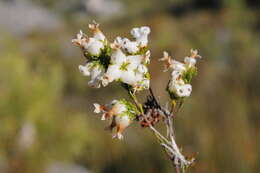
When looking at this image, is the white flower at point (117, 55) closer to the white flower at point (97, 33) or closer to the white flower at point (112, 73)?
the white flower at point (112, 73)

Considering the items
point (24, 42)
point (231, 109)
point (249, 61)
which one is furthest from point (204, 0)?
point (231, 109)

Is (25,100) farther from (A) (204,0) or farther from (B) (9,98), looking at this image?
(A) (204,0)

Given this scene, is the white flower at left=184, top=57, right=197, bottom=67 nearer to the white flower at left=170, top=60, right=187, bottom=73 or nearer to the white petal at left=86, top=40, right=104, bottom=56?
the white flower at left=170, top=60, right=187, bottom=73

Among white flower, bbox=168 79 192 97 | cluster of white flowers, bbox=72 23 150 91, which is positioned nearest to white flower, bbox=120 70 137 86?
cluster of white flowers, bbox=72 23 150 91

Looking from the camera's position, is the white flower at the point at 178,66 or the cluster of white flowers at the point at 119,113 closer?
the cluster of white flowers at the point at 119,113

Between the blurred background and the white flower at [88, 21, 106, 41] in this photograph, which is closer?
the white flower at [88, 21, 106, 41]

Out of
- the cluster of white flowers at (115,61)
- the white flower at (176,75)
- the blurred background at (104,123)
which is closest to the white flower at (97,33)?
the cluster of white flowers at (115,61)
